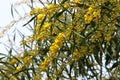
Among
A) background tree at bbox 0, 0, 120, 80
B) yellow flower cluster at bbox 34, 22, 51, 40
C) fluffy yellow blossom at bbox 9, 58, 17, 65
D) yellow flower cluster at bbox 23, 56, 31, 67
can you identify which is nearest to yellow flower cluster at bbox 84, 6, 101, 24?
background tree at bbox 0, 0, 120, 80

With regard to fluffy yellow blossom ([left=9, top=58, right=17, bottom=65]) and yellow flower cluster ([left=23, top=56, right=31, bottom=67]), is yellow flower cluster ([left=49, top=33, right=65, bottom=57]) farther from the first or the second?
fluffy yellow blossom ([left=9, top=58, right=17, bottom=65])

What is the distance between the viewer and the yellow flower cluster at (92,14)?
1.94m

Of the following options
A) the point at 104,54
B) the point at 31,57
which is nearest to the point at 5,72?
the point at 31,57

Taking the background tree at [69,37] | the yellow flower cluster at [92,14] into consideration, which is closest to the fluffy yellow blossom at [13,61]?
the background tree at [69,37]

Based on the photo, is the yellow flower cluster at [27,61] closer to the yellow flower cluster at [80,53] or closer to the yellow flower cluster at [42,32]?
the yellow flower cluster at [42,32]

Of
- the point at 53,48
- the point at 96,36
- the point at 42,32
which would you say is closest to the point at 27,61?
the point at 42,32

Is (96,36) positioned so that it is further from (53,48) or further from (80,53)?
(53,48)

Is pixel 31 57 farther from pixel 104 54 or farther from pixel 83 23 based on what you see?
pixel 104 54

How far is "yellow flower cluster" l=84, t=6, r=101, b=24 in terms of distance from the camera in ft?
6.36

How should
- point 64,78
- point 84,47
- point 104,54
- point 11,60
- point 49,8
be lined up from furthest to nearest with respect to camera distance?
point 64,78 < point 104,54 < point 11,60 < point 84,47 < point 49,8

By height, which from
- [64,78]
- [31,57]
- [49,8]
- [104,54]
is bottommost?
[64,78]

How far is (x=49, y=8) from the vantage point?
1.99 meters

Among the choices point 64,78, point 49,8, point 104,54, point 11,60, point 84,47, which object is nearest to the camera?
point 49,8

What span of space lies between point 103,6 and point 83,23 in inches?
6.3
